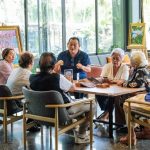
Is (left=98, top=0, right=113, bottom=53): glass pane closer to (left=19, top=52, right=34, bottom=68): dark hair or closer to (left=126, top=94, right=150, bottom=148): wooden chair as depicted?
(left=19, top=52, right=34, bottom=68): dark hair

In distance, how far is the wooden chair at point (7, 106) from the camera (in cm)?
384

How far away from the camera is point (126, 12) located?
970 cm

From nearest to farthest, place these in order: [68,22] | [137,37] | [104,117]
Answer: [104,117] → [68,22] → [137,37]

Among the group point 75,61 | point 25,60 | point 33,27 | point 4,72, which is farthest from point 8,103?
point 33,27

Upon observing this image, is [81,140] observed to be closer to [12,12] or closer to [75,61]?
[75,61]

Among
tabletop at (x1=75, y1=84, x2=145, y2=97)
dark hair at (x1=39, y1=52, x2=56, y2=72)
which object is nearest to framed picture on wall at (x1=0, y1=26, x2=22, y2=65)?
tabletop at (x1=75, y1=84, x2=145, y2=97)

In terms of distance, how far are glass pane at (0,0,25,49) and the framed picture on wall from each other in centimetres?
84

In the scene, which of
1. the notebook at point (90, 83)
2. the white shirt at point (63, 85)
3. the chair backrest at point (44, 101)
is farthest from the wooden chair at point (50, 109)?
the notebook at point (90, 83)

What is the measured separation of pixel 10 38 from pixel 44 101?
2783 mm

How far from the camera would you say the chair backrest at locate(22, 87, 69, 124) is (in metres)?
3.23

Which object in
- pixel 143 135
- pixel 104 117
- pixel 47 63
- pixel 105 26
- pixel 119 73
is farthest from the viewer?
pixel 105 26

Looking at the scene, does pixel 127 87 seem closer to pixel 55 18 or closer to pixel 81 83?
pixel 81 83

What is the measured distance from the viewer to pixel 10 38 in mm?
5766

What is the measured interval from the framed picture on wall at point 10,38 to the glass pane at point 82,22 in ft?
7.33
